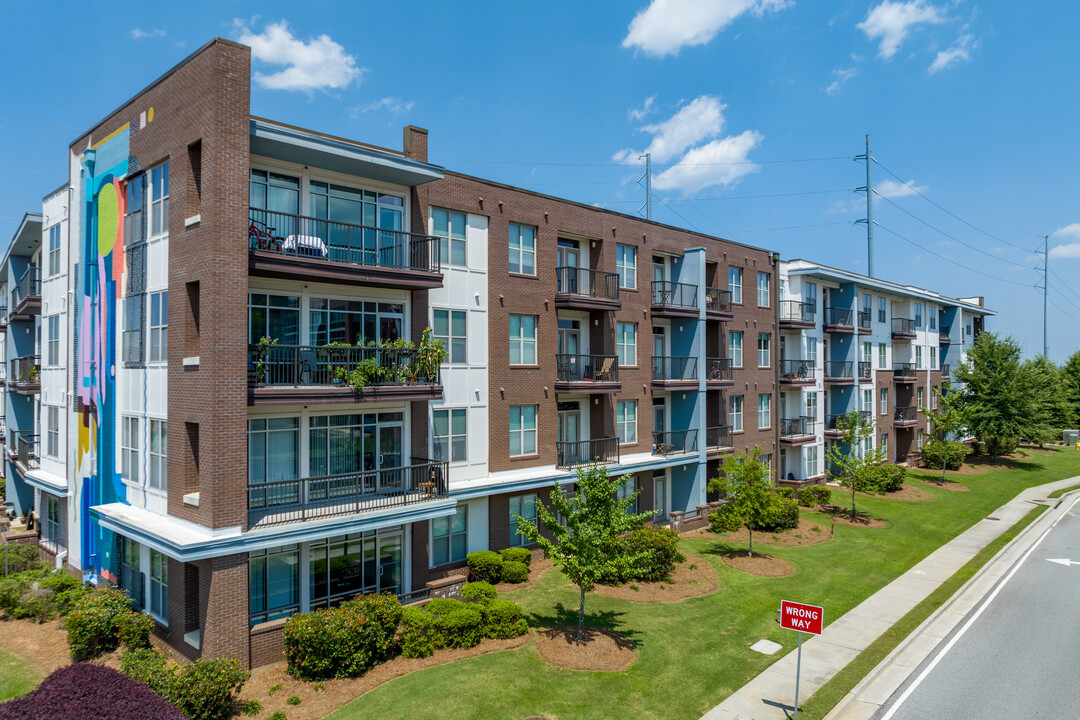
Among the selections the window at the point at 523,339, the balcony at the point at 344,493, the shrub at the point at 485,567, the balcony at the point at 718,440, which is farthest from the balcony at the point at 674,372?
the balcony at the point at 344,493

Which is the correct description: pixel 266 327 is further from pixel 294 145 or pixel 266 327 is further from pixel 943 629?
pixel 943 629

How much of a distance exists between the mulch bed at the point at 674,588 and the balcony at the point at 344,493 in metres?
6.98

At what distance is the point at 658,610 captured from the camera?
65.8 feet

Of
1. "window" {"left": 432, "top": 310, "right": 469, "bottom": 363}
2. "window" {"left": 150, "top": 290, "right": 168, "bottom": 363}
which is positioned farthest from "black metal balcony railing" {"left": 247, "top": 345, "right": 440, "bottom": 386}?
"window" {"left": 150, "top": 290, "right": 168, "bottom": 363}

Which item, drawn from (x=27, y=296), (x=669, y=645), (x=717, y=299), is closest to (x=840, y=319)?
(x=717, y=299)

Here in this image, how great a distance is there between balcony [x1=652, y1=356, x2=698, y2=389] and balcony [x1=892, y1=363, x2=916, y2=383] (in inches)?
1005

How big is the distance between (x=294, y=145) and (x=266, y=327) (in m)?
5.01

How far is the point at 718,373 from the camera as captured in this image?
33688 millimetres

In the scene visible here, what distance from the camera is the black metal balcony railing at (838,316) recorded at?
4275 centimetres

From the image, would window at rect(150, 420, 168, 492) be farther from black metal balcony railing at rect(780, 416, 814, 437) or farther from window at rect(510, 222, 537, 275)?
black metal balcony railing at rect(780, 416, 814, 437)

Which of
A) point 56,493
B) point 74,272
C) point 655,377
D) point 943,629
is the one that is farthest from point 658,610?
point 74,272

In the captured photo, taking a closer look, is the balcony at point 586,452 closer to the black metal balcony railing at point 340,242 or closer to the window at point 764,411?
the black metal balcony railing at point 340,242

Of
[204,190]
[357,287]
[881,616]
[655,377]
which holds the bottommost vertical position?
[881,616]

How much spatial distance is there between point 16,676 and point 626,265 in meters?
25.1
